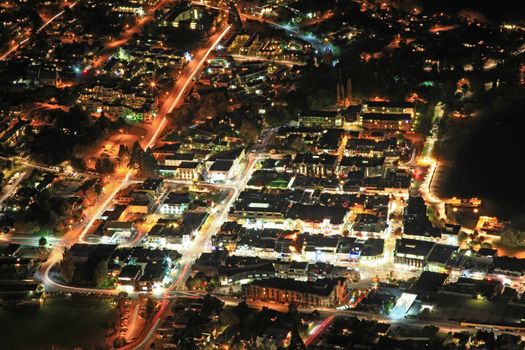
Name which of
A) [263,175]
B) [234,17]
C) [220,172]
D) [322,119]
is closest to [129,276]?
[220,172]

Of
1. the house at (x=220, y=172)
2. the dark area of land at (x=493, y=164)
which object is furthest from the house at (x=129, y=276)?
the dark area of land at (x=493, y=164)

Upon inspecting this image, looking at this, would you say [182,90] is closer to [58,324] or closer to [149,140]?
[149,140]

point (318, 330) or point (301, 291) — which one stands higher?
point (301, 291)

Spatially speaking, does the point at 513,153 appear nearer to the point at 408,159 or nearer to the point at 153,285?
the point at 408,159

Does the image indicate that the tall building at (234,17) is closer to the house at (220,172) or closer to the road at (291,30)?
the road at (291,30)

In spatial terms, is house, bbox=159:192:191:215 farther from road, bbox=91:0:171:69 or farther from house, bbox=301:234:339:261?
road, bbox=91:0:171:69
